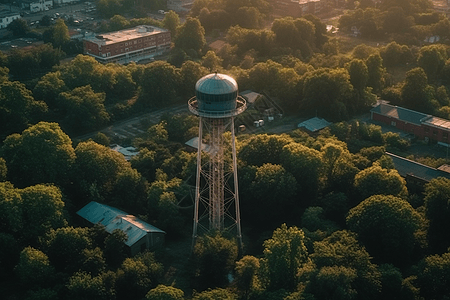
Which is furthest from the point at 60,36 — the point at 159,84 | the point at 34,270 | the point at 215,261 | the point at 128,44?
the point at 215,261

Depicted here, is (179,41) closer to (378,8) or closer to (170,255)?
(378,8)

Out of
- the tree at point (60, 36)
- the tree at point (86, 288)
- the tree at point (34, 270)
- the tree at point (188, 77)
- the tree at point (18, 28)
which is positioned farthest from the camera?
the tree at point (18, 28)

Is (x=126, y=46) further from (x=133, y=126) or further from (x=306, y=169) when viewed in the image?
(x=306, y=169)

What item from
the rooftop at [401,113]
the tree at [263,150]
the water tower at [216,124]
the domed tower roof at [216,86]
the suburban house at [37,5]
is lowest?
the suburban house at [37,5]

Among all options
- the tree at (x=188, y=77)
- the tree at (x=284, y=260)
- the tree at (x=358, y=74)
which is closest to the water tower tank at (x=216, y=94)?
the tree at (x=284, y=260)

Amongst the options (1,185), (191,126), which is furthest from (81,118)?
(1,185)

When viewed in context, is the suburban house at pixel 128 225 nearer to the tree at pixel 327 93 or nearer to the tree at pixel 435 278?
the tree at pixel 435 278

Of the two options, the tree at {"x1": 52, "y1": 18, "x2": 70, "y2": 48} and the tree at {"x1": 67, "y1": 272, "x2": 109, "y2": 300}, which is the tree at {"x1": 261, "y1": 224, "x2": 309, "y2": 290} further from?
the tree at {"x1": 52, "y1": 18, "x2": 70, "y2": 48}
